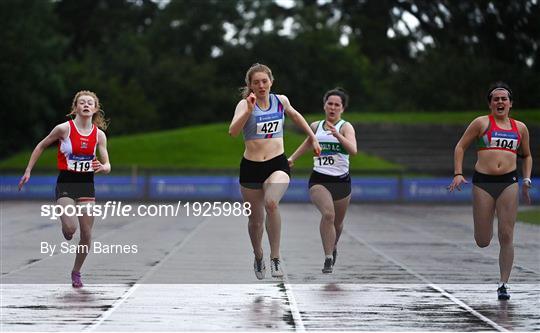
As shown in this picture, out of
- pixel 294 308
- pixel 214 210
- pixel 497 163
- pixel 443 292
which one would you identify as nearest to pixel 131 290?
pixel 294 308

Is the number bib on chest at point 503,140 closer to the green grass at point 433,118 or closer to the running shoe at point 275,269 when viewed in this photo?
the running shoe at point 275,269

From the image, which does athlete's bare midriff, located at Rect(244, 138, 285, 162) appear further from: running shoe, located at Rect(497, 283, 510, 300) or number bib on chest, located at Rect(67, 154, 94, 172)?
running shoe, located at Rect(497, 283, 510, 300)

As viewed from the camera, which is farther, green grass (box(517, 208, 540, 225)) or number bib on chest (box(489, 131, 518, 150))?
green grass (box(517, 208, 540, 225))

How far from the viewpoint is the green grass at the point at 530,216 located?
30409mm

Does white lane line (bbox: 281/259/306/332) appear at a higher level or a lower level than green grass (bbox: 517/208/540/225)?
lower

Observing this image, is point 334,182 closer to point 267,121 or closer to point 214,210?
point 267,121

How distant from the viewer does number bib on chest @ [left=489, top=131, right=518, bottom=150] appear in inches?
460

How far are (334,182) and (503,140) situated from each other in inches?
87.1

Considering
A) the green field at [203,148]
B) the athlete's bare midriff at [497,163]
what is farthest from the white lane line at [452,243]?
Result: the green field at [203,148]

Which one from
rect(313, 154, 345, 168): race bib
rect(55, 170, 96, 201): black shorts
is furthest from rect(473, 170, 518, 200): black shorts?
rect(55, 170, 96, 201): black shorts

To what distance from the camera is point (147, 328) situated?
9469mm

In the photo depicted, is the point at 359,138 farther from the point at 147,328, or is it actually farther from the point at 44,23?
the point at 147,328

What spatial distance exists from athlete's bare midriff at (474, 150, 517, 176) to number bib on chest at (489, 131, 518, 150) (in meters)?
0.07

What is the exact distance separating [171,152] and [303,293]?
45.1 metres
